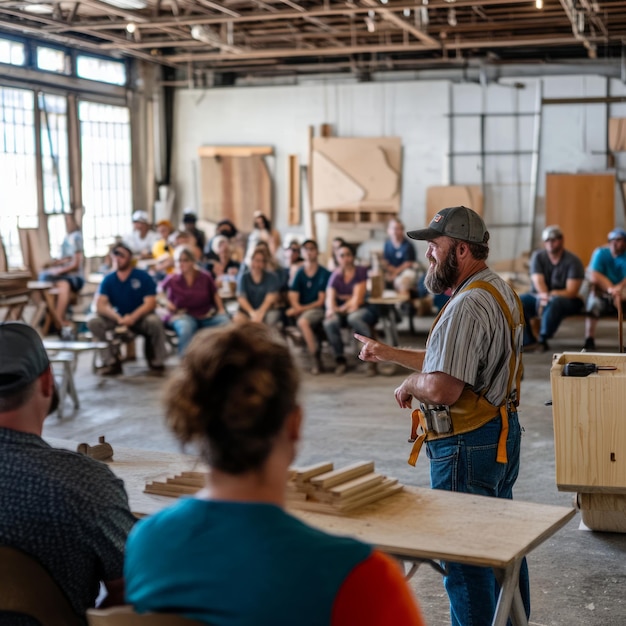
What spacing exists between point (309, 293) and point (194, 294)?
1.22m

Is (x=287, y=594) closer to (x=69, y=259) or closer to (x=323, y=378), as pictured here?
(x=323, y=378)

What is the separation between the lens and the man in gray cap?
3275mm

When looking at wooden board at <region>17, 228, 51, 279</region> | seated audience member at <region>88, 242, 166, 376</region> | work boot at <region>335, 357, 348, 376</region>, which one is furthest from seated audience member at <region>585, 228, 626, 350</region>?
wooden board at <region>17, 228, 51, 279</region>

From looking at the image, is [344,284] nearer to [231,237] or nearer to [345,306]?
[345,306]

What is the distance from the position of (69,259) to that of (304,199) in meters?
4.40

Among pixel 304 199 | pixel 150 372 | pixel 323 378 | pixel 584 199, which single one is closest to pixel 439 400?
pixel 323 378

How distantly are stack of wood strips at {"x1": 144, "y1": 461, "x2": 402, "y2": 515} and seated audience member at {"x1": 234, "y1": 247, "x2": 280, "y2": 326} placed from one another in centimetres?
743

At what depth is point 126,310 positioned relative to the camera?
10438 millimetres

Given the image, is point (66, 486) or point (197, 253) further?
point (197, 253)

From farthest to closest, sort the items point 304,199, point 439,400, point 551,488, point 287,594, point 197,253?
point 304,199 → point 197,253 → point 551,488 → point 439,400 → point 287,594

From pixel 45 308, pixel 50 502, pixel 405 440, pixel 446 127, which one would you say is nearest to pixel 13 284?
pixel 45 308

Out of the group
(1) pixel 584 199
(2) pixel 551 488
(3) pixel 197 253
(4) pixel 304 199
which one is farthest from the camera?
(4) pixel 304 199

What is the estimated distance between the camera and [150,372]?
34.2ft

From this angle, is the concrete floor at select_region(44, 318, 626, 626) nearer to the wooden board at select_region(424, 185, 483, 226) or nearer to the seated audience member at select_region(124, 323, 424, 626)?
the seated audience member at select_region(124, 323, 424, 626)
